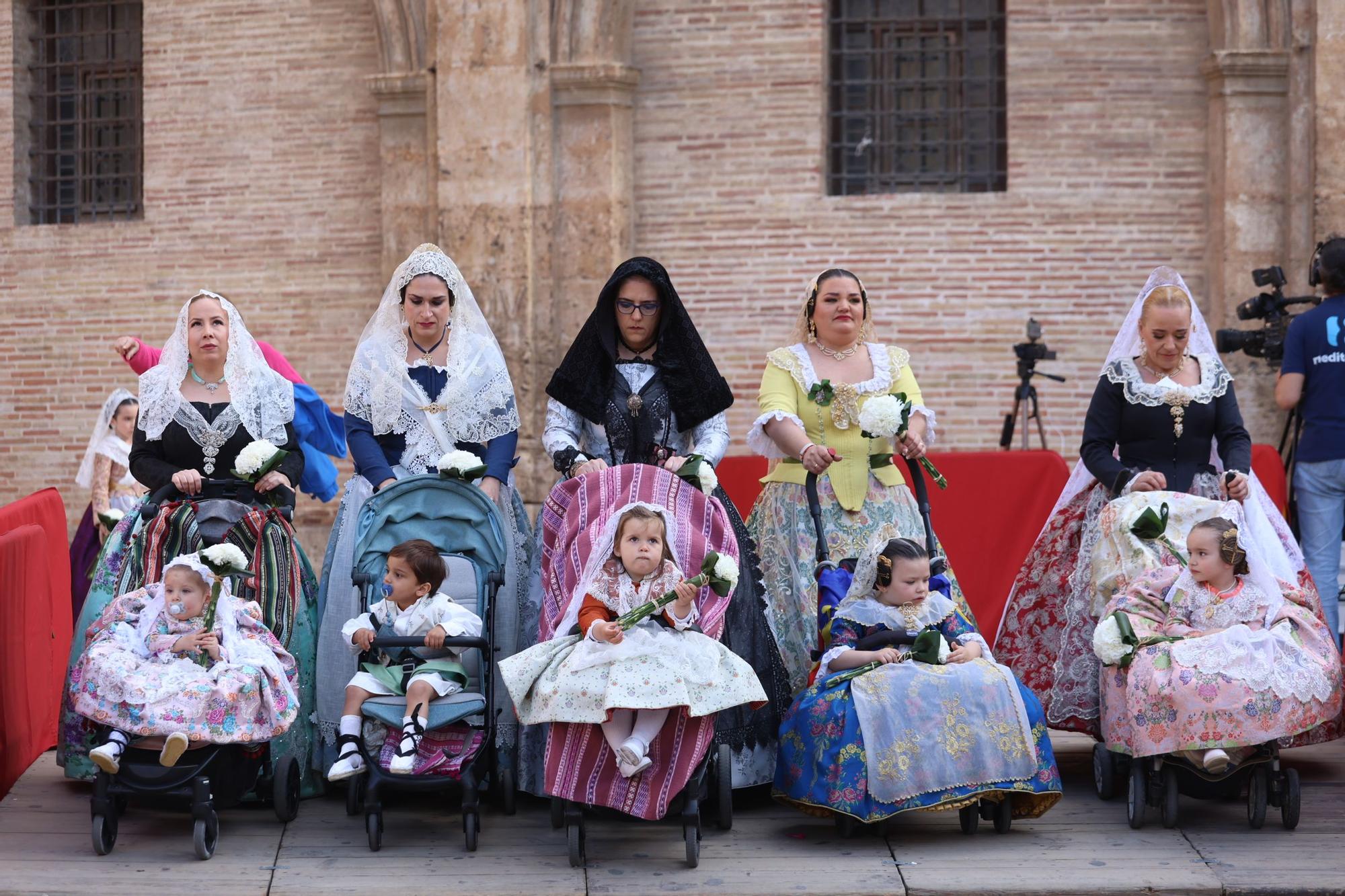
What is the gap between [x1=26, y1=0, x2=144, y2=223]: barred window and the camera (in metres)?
12.6

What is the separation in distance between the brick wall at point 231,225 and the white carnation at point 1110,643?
285 inches

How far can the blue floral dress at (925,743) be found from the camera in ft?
16.8

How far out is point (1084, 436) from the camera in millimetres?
6293

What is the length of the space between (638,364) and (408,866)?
1983mm

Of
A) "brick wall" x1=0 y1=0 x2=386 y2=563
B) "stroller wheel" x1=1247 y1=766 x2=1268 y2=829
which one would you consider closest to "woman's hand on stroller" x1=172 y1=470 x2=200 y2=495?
"stroller wheel" x1=1247 y1=766 x2=1268 y2=829

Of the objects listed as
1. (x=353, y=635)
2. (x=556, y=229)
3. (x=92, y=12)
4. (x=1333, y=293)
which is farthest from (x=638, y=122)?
(x=353, y=635)

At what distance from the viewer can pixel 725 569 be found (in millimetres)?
5145

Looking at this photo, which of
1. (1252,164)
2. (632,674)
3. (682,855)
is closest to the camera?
(632,674)

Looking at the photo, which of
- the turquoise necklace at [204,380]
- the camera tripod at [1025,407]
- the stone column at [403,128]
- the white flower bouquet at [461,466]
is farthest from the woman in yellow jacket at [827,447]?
the stone column at [403,128]

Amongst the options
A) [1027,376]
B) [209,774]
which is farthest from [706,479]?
[1027,376]

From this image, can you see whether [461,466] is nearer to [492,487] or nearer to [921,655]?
[492,487]

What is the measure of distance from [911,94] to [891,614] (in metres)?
6.86

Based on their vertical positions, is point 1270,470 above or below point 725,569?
above

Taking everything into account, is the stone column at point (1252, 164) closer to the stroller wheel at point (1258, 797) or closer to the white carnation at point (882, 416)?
the white carnation at point (882, 416)
